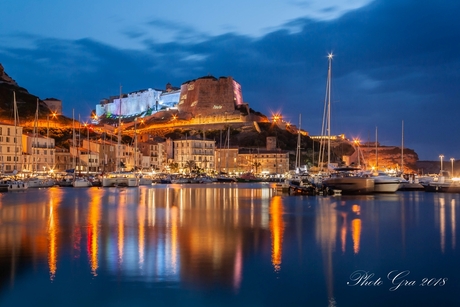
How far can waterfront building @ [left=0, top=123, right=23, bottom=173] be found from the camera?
57094 mm

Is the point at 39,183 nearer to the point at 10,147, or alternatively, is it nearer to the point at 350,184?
the point at 10,147

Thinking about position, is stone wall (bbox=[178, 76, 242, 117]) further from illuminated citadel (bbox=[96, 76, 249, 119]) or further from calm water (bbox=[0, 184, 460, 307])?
calm water (bbox=[0, 184, 460, 307])

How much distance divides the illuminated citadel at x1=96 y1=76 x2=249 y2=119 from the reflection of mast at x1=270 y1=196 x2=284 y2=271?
3038 inches

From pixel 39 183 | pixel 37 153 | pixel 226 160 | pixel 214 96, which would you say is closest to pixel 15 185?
pixel 39 183

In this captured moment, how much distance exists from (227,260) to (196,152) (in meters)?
74.9

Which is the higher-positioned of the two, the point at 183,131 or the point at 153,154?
the point at 183,131

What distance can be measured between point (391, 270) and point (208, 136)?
289 ft

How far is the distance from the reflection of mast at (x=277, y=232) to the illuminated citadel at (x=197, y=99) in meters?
77.2

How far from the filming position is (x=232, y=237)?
57.2 feet

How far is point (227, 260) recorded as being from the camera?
13344 mm

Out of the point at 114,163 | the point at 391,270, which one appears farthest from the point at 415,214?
the point at 114,163

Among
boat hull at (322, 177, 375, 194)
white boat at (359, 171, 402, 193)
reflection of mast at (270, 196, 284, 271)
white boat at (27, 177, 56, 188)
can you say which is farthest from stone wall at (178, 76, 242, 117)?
reflection of mast at (270, 196, 284, 271)

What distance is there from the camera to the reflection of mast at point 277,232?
13670 mm

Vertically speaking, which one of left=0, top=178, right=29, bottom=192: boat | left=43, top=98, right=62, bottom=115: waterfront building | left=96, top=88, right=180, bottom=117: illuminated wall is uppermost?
left=96, top=88, right=180, bottom=117: illuminated wall
